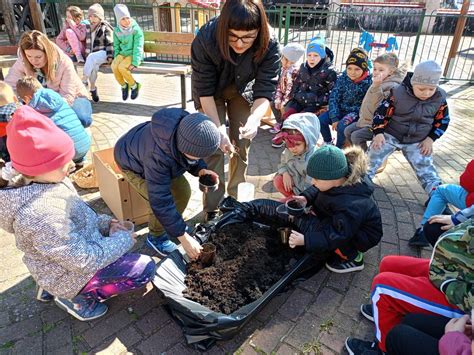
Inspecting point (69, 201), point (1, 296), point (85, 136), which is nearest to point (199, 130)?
point (69, 201)

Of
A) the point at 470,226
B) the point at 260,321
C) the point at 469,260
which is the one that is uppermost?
the point at 470,226

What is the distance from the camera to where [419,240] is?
288cm

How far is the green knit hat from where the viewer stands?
2344 millimetres

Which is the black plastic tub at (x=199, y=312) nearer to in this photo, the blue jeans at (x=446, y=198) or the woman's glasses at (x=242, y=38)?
the blue jeans at (x=446, y=198)

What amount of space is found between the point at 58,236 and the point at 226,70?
1.64 meters

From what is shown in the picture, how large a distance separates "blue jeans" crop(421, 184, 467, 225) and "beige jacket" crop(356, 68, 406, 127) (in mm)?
1260

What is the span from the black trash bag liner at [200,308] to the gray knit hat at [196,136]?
2.43 ft

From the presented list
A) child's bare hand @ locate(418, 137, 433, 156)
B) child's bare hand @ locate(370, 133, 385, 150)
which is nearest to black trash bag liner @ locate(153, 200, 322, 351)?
child's bare hand @ locate(370, 133, 385, 150)

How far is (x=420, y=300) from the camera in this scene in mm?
1821

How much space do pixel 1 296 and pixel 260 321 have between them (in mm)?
1675

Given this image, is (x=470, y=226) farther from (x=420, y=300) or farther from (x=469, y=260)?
(x=420, y=300)

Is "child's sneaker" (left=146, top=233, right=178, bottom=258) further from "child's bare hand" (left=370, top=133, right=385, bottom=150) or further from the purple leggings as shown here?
"child's bare hand" (left=370, top=133, right=385, bottom=150)

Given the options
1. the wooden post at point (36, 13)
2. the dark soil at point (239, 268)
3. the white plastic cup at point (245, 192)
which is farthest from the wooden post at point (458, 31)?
the wooden post at point (36, 13)

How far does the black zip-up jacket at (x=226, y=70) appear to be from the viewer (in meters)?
2.59
